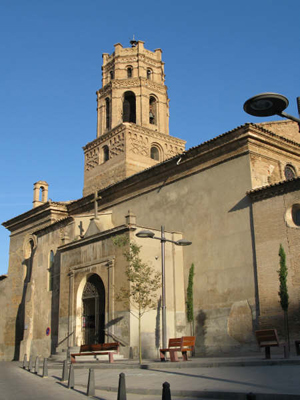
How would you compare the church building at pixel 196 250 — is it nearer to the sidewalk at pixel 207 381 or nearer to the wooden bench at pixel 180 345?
the wooden bench at pixel 180 345

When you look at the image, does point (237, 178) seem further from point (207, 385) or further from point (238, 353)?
point (207, 385)

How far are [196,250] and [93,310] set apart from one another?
645 cm

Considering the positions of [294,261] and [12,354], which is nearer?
[294,261]

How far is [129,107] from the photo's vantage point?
1501 inches

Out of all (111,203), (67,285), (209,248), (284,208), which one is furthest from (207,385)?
(111,203)

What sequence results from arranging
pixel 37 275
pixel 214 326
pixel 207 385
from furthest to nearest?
pixel 37 275 < pixel 214 326 < pixel 207 385

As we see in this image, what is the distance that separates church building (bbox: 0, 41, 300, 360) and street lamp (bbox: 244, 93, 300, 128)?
36.9ft

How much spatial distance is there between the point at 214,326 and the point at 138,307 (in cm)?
338

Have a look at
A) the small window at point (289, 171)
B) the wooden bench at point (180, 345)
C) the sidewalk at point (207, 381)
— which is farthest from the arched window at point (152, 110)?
the sidewalk at point (207, 381)

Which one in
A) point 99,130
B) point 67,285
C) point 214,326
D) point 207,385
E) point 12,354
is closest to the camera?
point 207,385

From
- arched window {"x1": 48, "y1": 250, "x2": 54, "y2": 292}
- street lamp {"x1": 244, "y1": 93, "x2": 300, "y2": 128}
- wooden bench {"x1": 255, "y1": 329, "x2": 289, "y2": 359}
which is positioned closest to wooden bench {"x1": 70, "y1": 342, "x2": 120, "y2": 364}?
wooden bench {"x1": 255, "y1": 329, "x2": 289, "y2": 359}

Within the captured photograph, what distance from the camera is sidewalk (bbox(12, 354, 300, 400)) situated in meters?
8.70

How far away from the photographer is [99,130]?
38188 millimetres

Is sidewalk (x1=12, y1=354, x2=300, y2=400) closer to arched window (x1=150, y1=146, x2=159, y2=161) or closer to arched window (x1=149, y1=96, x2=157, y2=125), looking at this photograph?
arched window (x1=150, y1=146, x2=159, y2=161)
